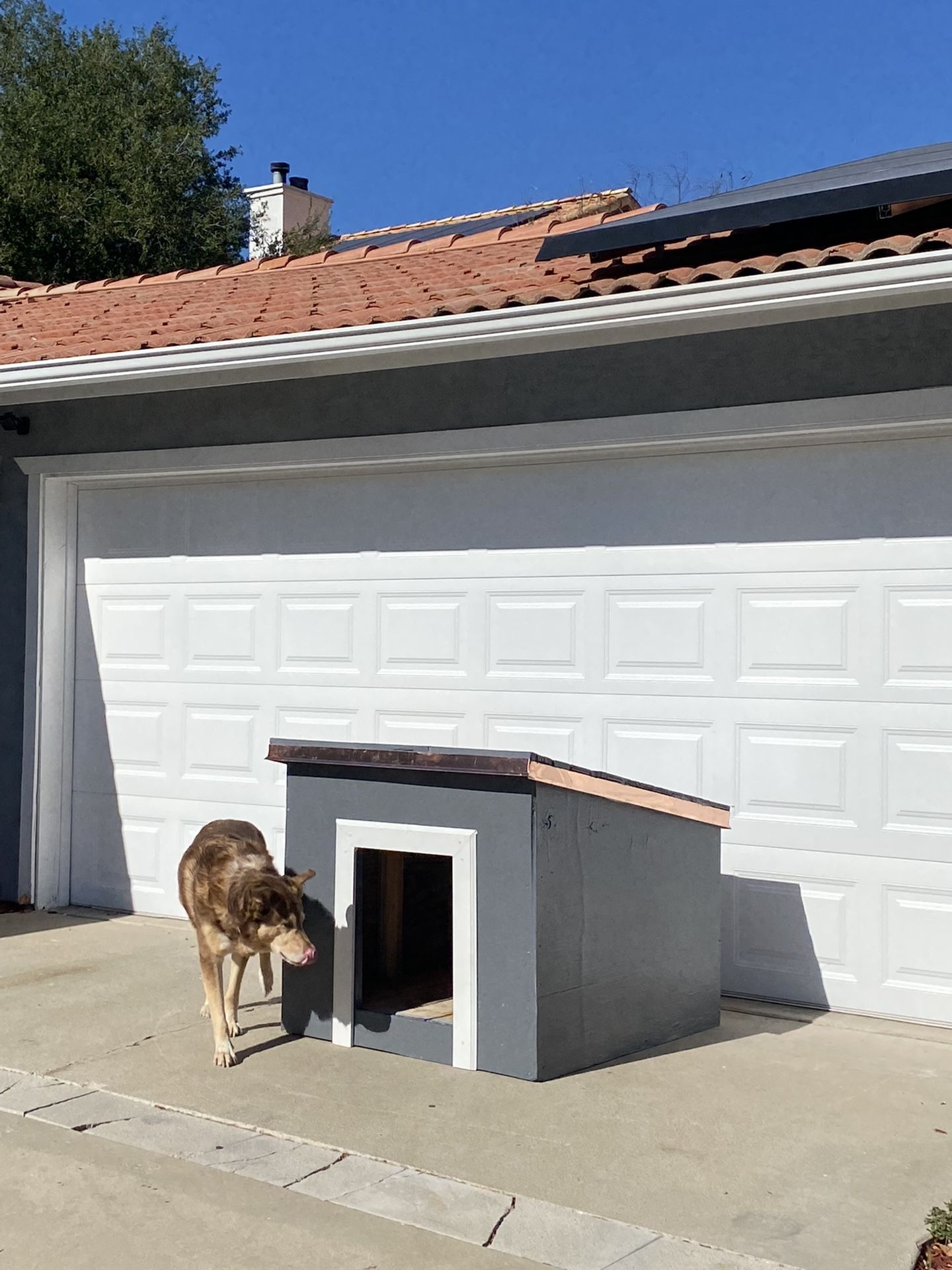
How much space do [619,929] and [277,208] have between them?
20198 millimetres

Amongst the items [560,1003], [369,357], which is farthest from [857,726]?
[369,357]

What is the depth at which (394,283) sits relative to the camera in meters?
8.31

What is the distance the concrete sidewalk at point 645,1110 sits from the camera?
3.92 metres

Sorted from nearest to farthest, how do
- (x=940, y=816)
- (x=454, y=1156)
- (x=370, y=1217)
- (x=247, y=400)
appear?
Answer: (x=370, y=1217), (x=454, y=1156), (x=940, y=816), (x=247, y=400)

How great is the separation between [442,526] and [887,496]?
7.67ft

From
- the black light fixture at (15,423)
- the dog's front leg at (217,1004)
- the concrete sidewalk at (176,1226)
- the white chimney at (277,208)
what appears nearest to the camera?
the concrete sidewalk at (176,1226)

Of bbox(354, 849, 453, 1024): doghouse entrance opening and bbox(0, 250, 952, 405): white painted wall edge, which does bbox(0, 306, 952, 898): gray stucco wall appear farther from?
bbox(354, 849, 453, 1024): doghouse entrance opening

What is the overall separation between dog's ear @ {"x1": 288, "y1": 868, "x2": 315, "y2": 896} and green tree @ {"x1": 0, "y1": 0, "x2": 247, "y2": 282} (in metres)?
18.7

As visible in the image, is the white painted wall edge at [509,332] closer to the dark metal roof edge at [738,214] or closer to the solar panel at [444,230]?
the dark metal roof edge at [738,214]

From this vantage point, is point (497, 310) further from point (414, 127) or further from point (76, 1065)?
point (414, 127)

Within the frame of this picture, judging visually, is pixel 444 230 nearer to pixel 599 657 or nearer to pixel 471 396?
pixel 471 396

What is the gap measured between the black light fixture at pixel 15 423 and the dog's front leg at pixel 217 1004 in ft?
13.9

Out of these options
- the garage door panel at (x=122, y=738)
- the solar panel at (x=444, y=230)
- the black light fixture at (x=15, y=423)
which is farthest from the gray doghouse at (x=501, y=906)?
the solar panel at (x=444, y=230)

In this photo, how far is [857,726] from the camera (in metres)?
6.07
